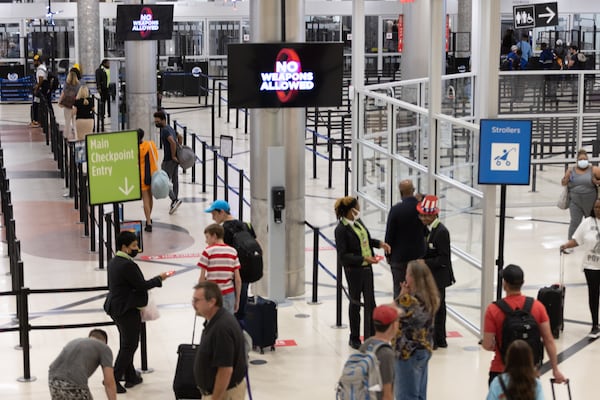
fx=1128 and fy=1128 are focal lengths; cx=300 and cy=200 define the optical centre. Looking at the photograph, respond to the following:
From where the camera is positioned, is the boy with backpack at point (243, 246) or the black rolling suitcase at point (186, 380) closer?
the black rolling suitcase at point (186, 380)

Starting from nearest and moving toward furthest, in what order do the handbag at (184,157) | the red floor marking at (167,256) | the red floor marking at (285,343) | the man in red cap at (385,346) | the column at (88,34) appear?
the man in red cap at (385,346), the red floor marking at (285,343), the red floor marking at (167,256), the handbag at (184,157), the column at (88,34)

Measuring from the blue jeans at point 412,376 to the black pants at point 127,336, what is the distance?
111 inches

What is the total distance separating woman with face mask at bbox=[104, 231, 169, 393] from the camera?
10.2 meters

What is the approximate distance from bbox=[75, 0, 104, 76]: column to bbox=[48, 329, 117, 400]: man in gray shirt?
108 feet

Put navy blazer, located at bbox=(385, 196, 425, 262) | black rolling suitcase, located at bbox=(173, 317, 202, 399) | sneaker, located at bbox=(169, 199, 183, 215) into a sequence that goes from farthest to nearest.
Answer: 1. sneaker, located at bbox=(169, 199, 183, 215)
2. navy blazer, located at bbox=(385, 196, 425, 262)
3. black rolling suitcase, located at bbox=(173, 317, 202, 399)

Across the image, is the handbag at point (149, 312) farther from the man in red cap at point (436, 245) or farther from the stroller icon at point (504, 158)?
the stroller icon at point (504, 158)

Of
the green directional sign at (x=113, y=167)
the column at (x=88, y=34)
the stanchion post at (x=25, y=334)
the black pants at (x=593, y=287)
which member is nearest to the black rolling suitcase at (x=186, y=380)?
the stanchion post at (x=25, y=334)

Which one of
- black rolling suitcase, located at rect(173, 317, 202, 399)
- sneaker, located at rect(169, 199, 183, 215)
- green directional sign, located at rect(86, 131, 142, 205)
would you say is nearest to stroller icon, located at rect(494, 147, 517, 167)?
black rolling suitcase, located at rect(173, 317, 202, 399)

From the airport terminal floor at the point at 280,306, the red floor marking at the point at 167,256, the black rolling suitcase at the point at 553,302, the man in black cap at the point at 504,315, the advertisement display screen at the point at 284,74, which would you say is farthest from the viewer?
the red floor marking at the point at 167,256

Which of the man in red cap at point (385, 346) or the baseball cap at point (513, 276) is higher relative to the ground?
the baseball cap at point (513, 276)

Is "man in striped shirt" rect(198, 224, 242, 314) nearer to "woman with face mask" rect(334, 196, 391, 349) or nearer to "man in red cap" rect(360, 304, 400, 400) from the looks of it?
"woman with face mask" rect(334, 196, 391, 349)

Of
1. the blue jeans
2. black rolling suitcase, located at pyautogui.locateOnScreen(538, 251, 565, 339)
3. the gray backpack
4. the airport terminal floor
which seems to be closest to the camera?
the gray backpack

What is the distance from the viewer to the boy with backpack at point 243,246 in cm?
1125

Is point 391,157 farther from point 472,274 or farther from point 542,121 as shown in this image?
point 542,121
